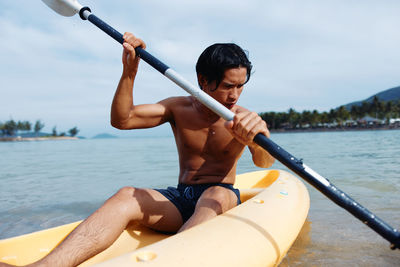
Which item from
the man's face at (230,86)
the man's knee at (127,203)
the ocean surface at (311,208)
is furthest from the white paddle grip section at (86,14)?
the ocean surface at (311,208)

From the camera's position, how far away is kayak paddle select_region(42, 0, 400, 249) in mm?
1322

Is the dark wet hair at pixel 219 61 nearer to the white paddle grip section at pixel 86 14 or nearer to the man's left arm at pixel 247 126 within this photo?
the man's left arm at pixel 247 126

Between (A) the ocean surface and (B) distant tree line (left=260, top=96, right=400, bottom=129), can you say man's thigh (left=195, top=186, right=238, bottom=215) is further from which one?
(B) distant tree line (left=260, top=96, right=400, bottom=129)

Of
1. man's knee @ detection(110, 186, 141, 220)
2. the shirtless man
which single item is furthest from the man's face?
man's knee @ detection(110, 186, 141, 220)

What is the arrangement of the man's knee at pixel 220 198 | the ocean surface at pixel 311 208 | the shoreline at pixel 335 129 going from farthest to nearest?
1. the shoreline at pixel 335 129
2. the ocean surface at pixel 311 208
3. the man's knee at pixel 220 198

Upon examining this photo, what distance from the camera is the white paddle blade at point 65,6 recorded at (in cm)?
227

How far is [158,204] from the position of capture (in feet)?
6.30

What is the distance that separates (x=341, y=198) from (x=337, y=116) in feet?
256

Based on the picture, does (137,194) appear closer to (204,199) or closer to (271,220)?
(204,199)

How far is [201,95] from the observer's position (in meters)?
1.64

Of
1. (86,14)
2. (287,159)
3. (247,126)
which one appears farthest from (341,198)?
(86,14)

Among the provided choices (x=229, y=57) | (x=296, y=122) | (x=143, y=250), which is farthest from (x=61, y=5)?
(x=296, y=122)

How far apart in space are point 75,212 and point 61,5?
2.99 meters

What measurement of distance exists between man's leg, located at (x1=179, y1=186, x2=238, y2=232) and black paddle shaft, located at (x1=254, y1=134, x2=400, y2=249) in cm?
52
